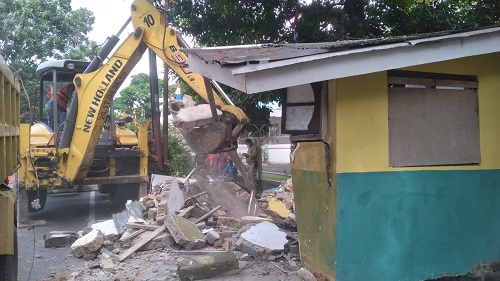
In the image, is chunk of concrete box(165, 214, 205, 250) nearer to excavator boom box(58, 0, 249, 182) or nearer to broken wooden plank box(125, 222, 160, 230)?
broken wooden plank box(125, 222, 160, 230)

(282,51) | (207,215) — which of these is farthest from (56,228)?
(282,51)

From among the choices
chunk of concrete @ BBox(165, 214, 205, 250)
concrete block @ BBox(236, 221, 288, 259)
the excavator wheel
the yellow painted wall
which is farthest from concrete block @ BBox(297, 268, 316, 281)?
the excavator wheel

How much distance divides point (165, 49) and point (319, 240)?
4.97 m

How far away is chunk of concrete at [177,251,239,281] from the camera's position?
5668mm

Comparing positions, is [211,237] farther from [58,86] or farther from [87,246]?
[58,86]

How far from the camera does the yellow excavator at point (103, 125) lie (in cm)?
734

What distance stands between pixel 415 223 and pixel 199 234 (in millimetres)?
3370

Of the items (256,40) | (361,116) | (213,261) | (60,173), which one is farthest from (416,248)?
(60,173)

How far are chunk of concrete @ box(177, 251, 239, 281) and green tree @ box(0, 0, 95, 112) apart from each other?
58.2ft

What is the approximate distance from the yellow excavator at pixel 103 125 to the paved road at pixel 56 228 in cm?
64

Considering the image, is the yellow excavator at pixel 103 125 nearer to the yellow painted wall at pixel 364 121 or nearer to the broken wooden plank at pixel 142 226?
the broken wooden plank at pixel 142 226

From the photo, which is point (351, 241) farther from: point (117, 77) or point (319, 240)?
point (117, 77)

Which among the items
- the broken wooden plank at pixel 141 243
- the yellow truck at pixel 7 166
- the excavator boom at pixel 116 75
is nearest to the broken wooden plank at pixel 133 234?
the broken wooden plank at pixel 141 243

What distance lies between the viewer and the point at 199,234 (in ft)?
23.7
